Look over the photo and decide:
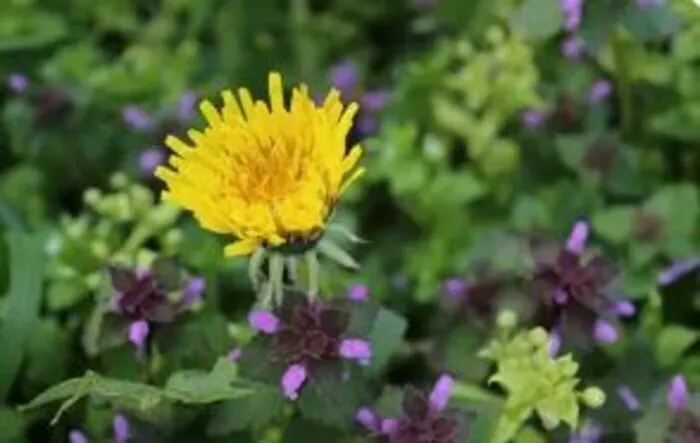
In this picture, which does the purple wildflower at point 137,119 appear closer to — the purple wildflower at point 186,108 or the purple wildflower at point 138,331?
the purple wildflower at point 186,108

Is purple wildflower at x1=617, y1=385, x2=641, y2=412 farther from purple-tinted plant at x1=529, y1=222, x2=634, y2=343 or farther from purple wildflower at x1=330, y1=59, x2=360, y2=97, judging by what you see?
purple wildflower at x1=330, y1=59, x2=360, y2=97

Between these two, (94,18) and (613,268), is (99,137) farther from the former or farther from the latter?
(613,268)

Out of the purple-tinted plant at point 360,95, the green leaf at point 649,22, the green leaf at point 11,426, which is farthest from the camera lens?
the purple-tinted plant at point 360,95

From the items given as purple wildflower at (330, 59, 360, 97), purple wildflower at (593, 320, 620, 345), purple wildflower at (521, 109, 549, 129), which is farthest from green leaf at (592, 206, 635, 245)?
purple wildflower at (330, 59, 360, 97)

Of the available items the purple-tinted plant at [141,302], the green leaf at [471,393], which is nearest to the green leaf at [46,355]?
the purple-tinted plant at [141,302]

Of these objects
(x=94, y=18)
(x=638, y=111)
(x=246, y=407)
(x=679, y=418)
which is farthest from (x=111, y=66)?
(x=679, y=418)
